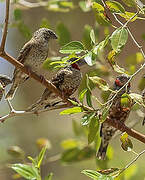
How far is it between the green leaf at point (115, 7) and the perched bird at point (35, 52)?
0.92 metres

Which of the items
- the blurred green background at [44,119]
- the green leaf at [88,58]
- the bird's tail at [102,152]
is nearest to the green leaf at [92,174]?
the green leaf at [88,58]

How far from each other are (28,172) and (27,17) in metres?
3.59

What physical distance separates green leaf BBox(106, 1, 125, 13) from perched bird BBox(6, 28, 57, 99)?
3.02ft

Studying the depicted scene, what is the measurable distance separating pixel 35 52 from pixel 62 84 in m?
0.29

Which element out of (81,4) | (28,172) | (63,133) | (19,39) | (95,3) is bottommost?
(63,133)

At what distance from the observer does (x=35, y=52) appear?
2344 mm

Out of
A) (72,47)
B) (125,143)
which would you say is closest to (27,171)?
(125,143)

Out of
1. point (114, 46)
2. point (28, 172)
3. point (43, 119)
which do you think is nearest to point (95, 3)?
point (114, 46)

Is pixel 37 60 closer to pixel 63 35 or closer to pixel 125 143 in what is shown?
pixel 63 35

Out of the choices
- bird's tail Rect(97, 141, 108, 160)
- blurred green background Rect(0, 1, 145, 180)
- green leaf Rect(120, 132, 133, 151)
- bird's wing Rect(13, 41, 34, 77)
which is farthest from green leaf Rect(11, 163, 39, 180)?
blurred green background Rect(0, 1, 145, 180)

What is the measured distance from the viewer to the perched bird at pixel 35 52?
2.21 metres

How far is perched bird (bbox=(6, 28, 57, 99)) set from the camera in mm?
2207

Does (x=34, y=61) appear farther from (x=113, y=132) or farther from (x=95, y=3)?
(x=95, y=3)

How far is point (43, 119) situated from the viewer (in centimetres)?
487
